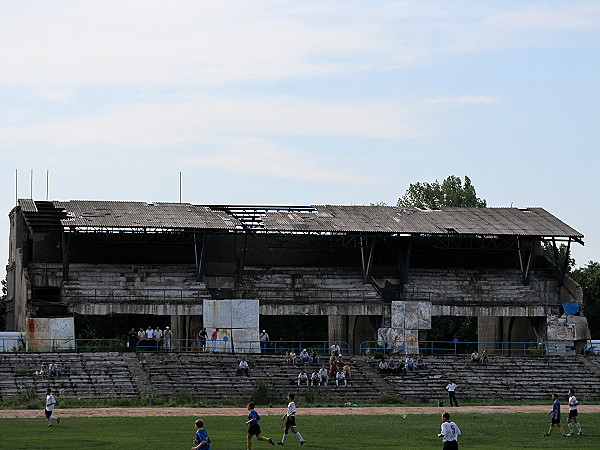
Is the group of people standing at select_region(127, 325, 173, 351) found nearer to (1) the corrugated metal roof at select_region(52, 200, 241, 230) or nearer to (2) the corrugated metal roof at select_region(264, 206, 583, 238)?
(1) the corrugated metal roof at select_region(52, 200, 241, 230)

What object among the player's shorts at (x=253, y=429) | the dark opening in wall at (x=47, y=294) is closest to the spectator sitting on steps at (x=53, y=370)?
the dark opening in wall at (x=47, y=294)

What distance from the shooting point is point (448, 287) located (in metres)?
71.3

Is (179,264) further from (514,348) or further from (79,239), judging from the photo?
(514,348)

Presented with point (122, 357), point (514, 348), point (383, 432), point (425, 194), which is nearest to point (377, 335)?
point (514, 348)

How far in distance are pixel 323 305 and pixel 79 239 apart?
586 inches

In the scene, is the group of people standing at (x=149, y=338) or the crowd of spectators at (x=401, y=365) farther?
the group of people standing at (x=149, y=338)

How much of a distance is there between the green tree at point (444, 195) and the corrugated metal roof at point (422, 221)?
30720mm

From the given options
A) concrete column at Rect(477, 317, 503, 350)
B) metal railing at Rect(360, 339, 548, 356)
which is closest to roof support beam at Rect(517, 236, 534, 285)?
concrete column at Rect(477, 317, 503, 350)

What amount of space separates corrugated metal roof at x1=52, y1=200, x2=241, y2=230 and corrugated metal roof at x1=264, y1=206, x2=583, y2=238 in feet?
10.7

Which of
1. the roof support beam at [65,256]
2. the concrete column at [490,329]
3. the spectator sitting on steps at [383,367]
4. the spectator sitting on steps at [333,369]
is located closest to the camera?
the spectator sitting on steps at [333,369]

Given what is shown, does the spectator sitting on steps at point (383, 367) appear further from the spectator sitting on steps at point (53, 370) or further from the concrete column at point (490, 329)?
the spectator sitting on steps at point (53, 370)

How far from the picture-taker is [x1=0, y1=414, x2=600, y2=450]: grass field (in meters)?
36.1

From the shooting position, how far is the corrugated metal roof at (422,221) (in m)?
69.0

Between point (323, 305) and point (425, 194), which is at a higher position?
point (425, 194)
